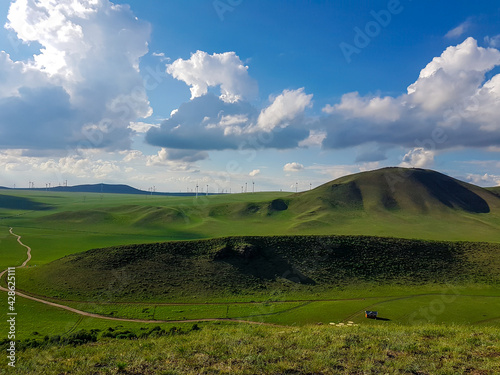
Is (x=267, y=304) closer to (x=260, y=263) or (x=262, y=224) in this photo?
(x=260, y=263)

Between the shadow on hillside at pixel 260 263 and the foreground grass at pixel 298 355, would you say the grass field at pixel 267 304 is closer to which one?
the foreground grass at pixel 298 355

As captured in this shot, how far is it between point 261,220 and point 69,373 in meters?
160

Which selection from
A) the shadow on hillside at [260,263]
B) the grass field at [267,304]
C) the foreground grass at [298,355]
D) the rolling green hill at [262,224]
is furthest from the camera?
the rolling green hill at [262,224]

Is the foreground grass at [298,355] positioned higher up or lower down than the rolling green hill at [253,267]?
higher up

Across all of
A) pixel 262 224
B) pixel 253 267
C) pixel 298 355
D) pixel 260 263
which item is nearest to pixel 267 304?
pixel 253 267

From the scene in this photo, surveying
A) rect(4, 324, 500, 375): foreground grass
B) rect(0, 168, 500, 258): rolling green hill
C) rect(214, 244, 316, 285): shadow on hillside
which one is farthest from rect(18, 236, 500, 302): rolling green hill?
rect(0, 168, 500, 258): rolling green hill

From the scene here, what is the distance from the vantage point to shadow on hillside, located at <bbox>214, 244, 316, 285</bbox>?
226 feet

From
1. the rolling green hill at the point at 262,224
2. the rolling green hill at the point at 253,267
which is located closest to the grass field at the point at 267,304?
the rolling green hill at the point at 253,267

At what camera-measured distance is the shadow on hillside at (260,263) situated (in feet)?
226

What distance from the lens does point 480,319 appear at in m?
47.6

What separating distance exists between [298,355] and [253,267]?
51957 millimetres

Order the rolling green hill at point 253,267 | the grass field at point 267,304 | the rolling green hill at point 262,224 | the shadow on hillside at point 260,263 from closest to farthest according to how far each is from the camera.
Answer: the grass field at point 267,304
the rolling green hill at point 253,267
the shadow on hillside at point 260,263
the rolling green hill at point 262,224

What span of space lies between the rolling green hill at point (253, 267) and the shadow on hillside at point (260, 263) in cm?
23

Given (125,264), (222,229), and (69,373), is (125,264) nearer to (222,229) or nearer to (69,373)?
(69,373)
